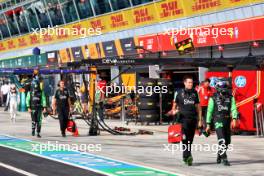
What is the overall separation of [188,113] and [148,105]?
12.1 metres

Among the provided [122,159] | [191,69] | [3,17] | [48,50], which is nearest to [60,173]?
[122,159]

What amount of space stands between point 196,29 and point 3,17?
29756mm

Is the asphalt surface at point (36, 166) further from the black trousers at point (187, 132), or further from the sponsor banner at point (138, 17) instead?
the sponsor banner at point (138, 17)

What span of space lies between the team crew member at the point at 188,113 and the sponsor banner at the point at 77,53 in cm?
2512

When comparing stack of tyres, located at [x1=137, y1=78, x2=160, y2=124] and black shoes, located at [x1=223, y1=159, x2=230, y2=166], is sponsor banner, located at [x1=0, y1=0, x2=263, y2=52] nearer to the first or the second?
stack of tyres, located at [x1=137, y1=78, x2=160, y2=124]

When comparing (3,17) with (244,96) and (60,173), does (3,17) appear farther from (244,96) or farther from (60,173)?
(60,173)

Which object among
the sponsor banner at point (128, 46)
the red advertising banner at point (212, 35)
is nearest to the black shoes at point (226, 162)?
the red advertising banner at point (212, 35)

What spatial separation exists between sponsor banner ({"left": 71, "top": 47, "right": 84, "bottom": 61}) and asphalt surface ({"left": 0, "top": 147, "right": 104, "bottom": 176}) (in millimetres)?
23338

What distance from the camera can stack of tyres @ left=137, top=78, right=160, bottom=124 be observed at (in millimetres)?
23609

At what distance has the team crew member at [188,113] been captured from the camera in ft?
37.8

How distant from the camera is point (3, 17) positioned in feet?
168

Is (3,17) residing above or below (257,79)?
above

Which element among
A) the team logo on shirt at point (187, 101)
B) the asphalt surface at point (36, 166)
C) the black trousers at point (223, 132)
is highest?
the team logo on shirt at point (187, 101)

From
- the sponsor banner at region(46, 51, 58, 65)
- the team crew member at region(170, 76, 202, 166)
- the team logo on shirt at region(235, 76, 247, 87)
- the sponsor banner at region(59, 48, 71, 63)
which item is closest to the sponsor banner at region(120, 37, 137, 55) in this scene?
the sponsor banner at region(59, 48, 71, 63)
